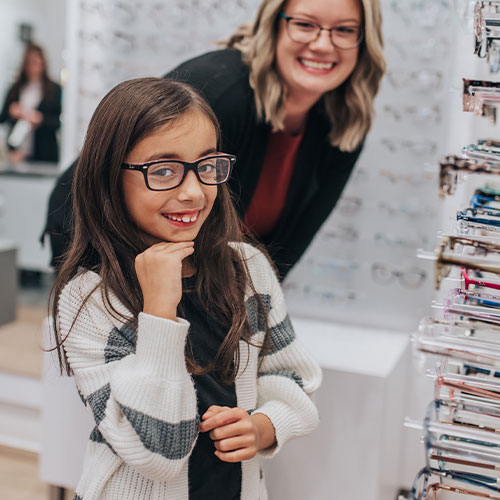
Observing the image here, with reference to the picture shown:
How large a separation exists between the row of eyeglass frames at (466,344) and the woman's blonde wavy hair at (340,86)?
2.37 ft

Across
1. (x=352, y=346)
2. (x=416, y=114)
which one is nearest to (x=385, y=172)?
(x=416, y=114)

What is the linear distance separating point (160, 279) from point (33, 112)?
2493 mm

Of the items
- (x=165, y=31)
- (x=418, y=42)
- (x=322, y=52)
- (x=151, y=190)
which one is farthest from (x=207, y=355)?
(x=165, y=31)

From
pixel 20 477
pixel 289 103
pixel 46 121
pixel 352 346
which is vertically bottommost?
pixel 20 477

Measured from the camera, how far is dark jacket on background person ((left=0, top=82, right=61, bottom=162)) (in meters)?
3.15

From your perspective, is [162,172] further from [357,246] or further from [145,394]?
[357,246]

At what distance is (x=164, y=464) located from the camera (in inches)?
39.2

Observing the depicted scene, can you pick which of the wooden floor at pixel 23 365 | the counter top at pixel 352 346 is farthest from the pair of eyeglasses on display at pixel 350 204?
the wooden floor at pixel 23 365

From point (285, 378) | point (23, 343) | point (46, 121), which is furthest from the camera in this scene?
point (46, 121)

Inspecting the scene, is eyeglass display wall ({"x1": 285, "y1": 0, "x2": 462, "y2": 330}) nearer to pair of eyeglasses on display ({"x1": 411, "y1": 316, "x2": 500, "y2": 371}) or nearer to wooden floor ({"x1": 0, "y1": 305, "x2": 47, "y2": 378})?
wooden floor ({"x1": 0, "y1": 305, "x2": 47, "y2": 378})

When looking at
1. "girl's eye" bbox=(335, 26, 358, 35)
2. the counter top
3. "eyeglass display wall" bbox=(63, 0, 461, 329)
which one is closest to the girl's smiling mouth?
"girl's eye" bbox=(335, 26, 358, 35)

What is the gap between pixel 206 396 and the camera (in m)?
1.13

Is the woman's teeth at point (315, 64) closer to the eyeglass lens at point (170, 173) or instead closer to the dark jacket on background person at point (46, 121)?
the eyeglass lens at point (170, 173)

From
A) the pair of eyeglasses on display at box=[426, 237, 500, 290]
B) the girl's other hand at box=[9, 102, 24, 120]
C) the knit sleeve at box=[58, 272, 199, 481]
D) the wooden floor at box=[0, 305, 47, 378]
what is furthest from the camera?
the girl's other hand at box=[9, 102, 24, 120]
